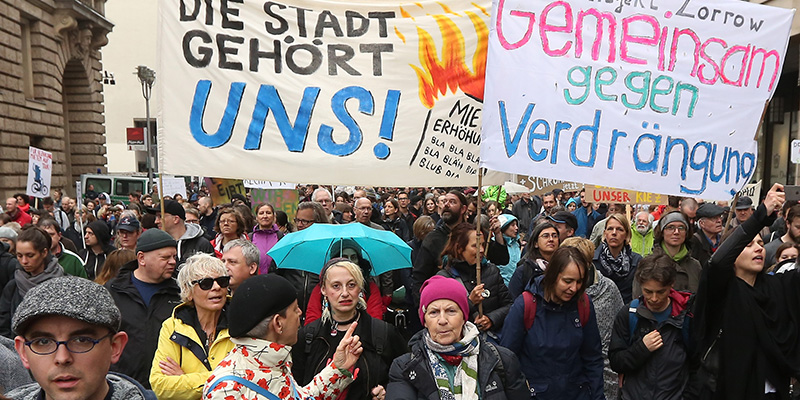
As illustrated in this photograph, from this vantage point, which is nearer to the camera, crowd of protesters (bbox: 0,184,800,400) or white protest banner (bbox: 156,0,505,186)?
crowd of protesters (bbox: 0,184,800,400)

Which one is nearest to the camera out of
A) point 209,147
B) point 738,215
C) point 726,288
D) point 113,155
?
point 726,288

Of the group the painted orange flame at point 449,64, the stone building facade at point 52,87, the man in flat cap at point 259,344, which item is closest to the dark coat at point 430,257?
the painted orange flame at point 449,64

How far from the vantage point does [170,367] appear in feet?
10.2

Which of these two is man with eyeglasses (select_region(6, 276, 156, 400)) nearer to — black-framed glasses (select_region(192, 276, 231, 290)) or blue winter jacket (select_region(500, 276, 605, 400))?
black-framed glasses (select_region(192, 276, 231, 290))

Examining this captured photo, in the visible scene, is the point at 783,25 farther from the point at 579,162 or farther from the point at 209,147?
the point at 209,147

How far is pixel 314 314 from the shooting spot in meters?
4.02

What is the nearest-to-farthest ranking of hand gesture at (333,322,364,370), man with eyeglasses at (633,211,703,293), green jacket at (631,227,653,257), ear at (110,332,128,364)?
ear at (110,332,128,364), hand gesture at (333,322,364,370), man with eyeglasses at (633,211,703,293), green jacket at (631,227,653,257)

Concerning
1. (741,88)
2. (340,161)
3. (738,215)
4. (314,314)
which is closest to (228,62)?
(340,161)

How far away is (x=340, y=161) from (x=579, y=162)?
1802 millimetres

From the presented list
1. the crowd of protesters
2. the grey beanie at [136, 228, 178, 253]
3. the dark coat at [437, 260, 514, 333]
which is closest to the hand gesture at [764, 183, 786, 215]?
the crowd of protesters

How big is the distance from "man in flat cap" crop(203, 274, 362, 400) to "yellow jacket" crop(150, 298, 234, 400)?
2.36ft

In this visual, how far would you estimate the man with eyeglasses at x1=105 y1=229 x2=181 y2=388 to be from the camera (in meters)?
3.57

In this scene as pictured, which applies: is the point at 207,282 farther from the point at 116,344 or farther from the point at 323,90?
the point at 323,90

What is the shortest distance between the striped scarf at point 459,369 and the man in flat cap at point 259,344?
70 cm
